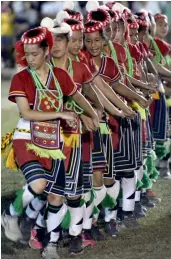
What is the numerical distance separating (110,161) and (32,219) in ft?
2.75

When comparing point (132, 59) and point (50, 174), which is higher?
point (132, 59)

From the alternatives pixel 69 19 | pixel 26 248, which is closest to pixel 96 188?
pixel 26 248

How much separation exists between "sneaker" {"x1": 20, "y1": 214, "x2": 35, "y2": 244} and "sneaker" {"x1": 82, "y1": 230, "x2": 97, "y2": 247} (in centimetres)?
45


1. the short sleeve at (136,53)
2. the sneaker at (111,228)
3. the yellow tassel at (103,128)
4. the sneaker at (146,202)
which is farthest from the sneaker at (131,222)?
the short sleeve at (136,53)

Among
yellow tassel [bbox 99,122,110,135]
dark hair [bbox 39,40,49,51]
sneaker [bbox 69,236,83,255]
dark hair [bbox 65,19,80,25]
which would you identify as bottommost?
sneaker [bbox 69,236,83,255]

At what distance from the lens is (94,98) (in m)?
7.49

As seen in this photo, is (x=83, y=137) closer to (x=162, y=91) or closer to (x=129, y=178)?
(x=129, y=178)

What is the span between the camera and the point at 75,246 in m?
7.39

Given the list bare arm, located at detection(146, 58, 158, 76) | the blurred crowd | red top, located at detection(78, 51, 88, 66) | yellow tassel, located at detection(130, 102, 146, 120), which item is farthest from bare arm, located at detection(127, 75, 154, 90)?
the blurred crowd

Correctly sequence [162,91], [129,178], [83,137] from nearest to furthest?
[83,137], [129,178], [162,91]

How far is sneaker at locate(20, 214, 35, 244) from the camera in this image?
7.62 meters

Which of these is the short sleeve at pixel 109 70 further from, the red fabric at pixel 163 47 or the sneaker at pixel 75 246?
the red fabric at pixel 163 47

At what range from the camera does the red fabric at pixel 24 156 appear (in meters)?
7.00

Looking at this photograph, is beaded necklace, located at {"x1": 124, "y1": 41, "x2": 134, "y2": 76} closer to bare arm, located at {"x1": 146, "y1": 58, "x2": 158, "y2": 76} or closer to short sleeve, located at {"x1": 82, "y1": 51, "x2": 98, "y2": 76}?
bare arm, located at {"x1": 146, "y1": 58, "x2": 158, "y2": 76}
